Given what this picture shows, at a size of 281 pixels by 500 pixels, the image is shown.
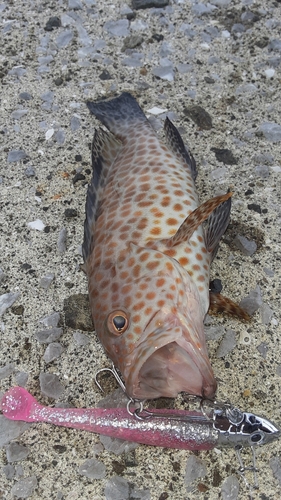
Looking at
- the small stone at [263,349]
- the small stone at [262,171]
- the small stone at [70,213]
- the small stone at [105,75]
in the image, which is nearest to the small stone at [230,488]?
the small stone at [263,349]

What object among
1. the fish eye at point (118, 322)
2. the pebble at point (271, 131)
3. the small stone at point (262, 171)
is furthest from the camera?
the pebble at point (271, 131)

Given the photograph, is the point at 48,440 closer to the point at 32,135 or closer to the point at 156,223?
the point at 156,223

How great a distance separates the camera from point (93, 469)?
3332mm

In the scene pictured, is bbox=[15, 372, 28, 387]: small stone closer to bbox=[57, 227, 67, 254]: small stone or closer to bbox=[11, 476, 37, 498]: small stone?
bbox=[11, 476, 37, 498]: small stone

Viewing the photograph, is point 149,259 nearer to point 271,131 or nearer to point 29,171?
point 29,171

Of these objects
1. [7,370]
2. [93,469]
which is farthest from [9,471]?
[7,370]

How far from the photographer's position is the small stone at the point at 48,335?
3.82 meters

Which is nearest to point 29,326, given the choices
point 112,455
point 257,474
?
point 112,455

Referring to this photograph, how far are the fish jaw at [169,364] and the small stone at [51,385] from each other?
Result: 0.82 m

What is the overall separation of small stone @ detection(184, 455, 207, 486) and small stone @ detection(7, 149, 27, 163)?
2805 mm

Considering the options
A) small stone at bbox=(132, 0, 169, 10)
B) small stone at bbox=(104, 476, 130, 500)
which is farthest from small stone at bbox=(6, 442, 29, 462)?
small stone at bbox=(132, 0, 169, 10)

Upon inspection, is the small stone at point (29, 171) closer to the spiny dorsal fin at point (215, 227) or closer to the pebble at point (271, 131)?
the spiny dorsal fin at point (215, 227)

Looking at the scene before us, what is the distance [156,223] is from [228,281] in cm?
87

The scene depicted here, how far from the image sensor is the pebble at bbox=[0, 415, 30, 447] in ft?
11.3
